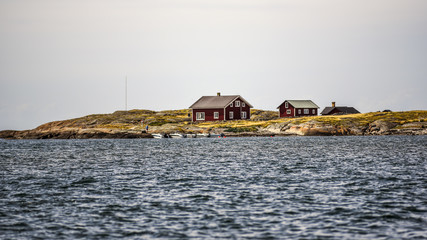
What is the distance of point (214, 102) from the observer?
125875 mm

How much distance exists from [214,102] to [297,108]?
24.3 metres

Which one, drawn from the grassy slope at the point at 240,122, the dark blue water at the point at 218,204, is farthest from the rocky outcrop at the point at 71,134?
the dark blue water at the point at 218,204

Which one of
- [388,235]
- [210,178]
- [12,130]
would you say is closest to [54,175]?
[210,178]

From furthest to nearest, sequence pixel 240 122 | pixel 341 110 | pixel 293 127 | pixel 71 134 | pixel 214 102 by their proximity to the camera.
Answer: pixel 341 110, pixel 214 102, pixel 71 134, pixel 240 122, pixel 293 127

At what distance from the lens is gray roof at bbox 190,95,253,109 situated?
407 ft

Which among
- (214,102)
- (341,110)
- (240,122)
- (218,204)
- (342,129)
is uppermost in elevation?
(214,102)

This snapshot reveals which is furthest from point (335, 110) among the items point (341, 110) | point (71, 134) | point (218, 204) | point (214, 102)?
point (218, 204)

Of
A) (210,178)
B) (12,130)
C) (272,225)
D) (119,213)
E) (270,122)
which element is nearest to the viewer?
(272,225)

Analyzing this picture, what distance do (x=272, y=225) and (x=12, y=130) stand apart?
13582 centimetres

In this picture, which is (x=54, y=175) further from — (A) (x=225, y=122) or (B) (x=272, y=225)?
(A) (x=225, y=122)

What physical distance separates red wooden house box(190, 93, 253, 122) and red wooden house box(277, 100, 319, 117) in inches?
524

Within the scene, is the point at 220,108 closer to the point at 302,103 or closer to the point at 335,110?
the point at 302,103

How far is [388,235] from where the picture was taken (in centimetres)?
1641

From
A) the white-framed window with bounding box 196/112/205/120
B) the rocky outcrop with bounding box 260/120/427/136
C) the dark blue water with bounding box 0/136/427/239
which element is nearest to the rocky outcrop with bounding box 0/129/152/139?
the white-framed window with bounding box 196/112/205/120
